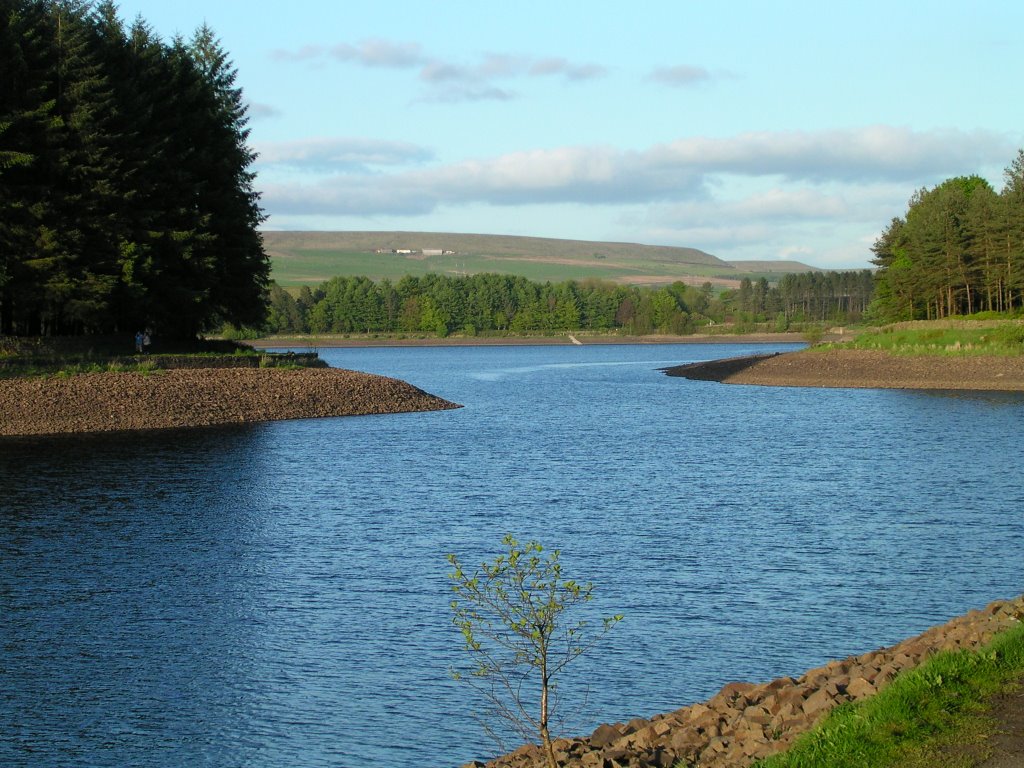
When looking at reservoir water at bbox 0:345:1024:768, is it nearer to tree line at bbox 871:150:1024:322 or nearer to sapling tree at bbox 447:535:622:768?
sapling tree at bbox 447:535:622:768

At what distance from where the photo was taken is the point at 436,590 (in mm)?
19203

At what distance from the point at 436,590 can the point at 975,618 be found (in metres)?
8.51

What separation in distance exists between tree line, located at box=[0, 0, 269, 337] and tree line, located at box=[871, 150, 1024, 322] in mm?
62704

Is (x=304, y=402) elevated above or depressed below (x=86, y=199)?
below

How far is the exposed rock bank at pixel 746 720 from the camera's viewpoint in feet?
31.6

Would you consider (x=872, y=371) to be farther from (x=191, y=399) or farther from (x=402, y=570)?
(x=402, y=570)

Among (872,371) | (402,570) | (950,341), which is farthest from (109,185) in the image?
(950,341)

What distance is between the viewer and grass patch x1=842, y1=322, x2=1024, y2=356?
3197 inches

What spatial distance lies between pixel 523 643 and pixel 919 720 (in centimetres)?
773

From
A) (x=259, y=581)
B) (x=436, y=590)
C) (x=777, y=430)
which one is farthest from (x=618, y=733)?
(x=777, y=430)

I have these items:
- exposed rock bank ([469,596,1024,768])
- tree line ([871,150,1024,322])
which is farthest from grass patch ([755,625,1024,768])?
tree line ([871,150,1024,322])

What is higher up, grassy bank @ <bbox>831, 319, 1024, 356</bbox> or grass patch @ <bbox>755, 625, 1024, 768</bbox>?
grassy bank @ <bbox>831, 319, 1024, 356</bbox>

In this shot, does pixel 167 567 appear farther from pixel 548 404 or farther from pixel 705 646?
pixel 548 404

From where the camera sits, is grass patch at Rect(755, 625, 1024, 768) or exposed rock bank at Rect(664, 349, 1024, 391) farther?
exposed rock bank at Rect(664, 349, 1024, 391)
